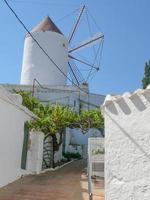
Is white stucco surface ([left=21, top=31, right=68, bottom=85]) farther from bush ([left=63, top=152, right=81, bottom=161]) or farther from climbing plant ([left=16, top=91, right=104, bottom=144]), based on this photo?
climbing plant ([left=16, top=91, right=104, bottom=144])

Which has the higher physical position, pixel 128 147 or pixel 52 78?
pixel 52 78

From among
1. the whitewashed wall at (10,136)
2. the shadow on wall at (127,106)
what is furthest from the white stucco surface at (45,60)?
the shadow on wall at (127,106)

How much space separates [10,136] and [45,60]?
2230cm

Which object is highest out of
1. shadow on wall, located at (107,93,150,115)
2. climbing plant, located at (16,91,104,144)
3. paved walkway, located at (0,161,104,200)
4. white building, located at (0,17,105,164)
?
white building, located at (0,17,105,164)

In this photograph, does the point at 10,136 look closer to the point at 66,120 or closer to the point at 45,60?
the point at 66,120

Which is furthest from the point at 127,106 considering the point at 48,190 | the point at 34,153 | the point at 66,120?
the point at 34,153

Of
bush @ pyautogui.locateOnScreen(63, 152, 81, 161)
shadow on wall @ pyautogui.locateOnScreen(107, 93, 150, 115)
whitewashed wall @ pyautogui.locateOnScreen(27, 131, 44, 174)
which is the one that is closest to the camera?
shadow on wall @ pyautogui.locateOnScreen(107, 93, 150, 115)

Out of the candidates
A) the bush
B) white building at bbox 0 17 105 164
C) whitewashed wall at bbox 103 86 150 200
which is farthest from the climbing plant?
white building at bbox 0 17 105 164

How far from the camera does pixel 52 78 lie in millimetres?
34094

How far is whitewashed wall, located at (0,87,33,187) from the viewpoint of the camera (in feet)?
39.2

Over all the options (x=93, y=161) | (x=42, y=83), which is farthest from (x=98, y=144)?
(x=42, y=83)

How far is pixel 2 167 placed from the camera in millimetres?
12141

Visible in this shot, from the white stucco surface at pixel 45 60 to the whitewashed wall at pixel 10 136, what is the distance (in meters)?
19.0

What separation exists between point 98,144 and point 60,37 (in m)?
23.2
